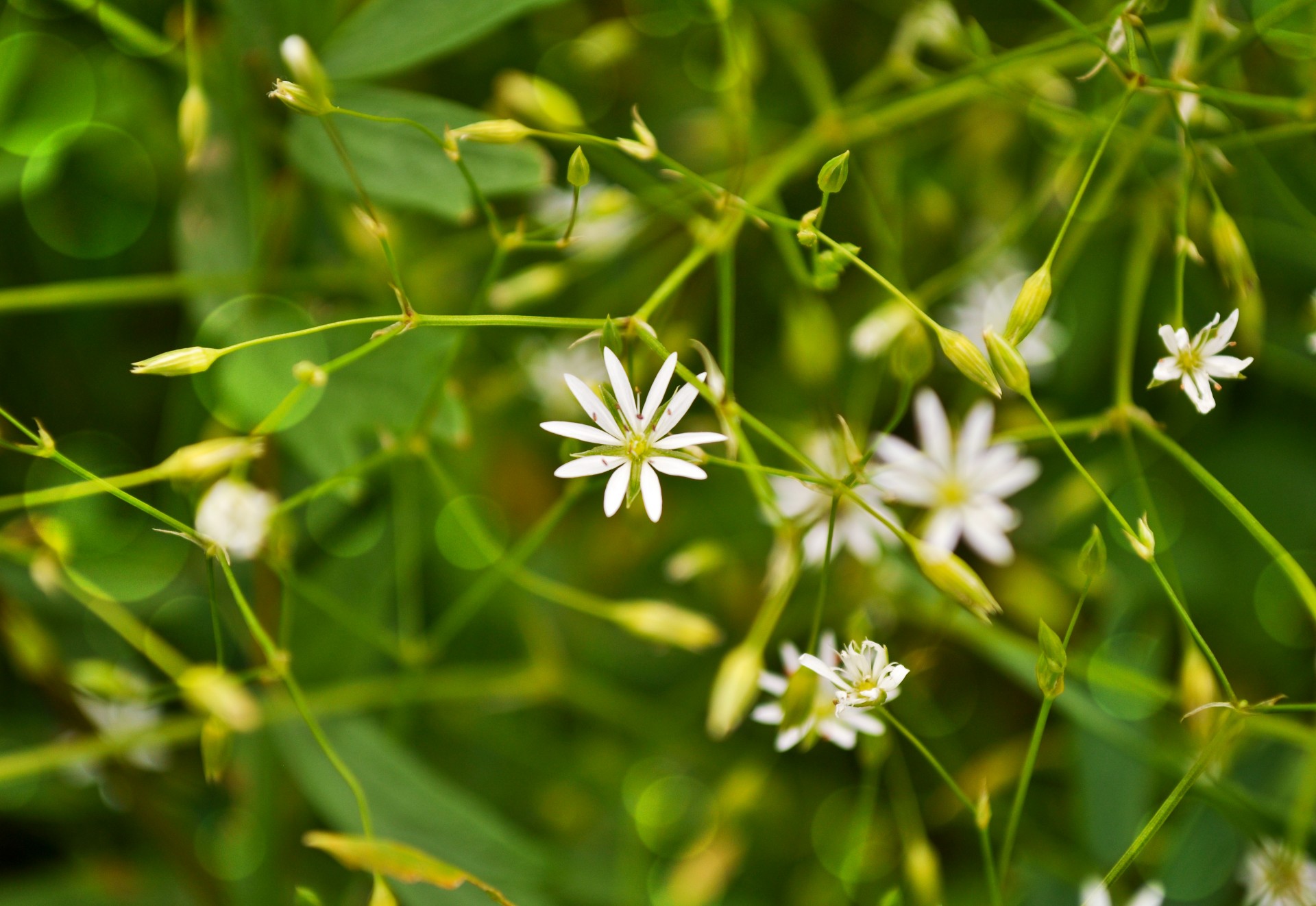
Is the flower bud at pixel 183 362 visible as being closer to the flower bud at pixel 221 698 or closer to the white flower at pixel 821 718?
the flower bud at pixel 221 698

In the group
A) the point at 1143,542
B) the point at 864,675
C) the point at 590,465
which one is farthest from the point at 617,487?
the point at 1143,542

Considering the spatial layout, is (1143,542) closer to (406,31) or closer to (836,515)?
(836,515)

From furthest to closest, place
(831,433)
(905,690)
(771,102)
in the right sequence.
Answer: (771,102), (905,690), (831,433)

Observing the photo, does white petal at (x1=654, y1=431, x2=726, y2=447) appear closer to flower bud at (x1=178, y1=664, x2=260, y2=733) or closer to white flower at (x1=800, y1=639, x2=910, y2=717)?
white flower at (x1=800, y1=639, x2=910, y2=717)

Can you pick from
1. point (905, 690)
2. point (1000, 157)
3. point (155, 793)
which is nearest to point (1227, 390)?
point (1000, 157)

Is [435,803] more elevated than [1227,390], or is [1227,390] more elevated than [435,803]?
[1227,390]

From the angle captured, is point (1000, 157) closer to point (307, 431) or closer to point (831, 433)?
point (831, 433)
